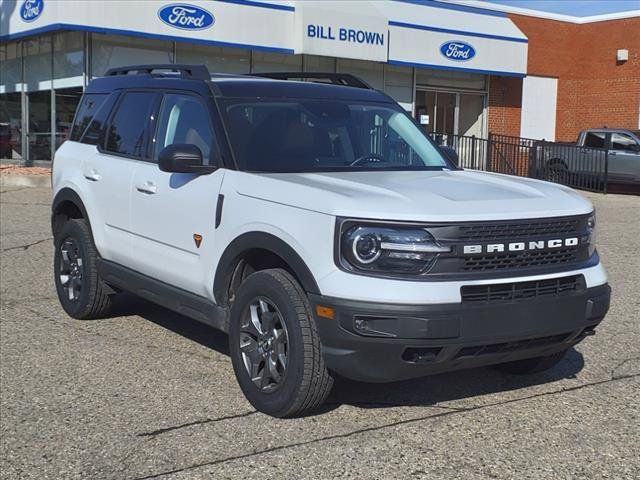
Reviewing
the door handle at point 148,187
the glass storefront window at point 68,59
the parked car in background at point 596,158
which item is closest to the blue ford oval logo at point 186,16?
the glass storefront window at point 68,59

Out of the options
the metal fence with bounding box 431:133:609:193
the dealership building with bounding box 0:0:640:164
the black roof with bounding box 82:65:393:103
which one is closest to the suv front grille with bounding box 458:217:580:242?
the black roof with bounding box 82:65:393:103

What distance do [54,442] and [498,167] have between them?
20.4 m

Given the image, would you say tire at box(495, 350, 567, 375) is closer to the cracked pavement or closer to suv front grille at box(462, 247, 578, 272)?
the cracked pavement

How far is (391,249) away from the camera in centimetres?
378

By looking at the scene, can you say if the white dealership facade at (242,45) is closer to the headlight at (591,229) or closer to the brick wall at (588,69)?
the brick wall at (588,69)

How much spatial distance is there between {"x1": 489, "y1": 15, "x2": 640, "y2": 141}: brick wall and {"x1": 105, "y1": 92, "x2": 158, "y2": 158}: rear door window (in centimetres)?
2097

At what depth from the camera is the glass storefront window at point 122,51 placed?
1733cm

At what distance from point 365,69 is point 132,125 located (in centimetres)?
1609

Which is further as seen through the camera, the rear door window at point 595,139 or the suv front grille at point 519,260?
the rear door window at point 595,139

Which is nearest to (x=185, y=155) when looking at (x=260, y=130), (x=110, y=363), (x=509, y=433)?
(x=260, y=130)

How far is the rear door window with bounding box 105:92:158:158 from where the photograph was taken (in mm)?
5652

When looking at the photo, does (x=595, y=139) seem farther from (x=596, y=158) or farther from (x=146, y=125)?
(x=146, y=125)

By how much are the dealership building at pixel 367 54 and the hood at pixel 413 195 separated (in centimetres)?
1266

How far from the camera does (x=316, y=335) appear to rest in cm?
400
